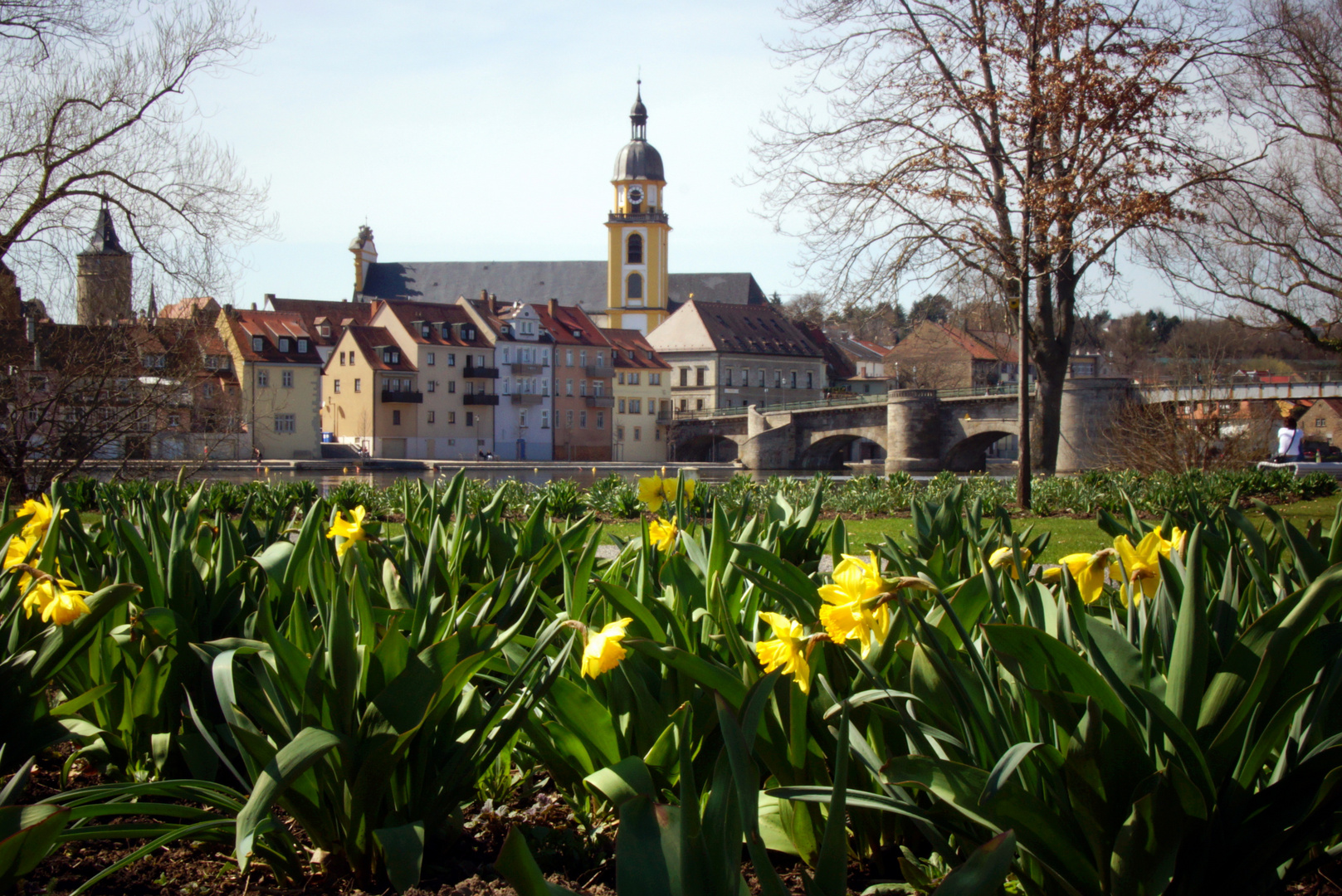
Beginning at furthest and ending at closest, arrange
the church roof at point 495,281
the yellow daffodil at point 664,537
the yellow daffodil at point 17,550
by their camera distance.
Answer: the church roof at point 495,281 → the yellow daffodil at point 664,537 → the yellow daffodil at point 17,550

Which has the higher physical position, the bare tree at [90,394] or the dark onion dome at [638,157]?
the dark onion dome at [638,157]

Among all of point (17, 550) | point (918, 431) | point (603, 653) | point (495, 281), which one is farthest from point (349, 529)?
point (495, 281)

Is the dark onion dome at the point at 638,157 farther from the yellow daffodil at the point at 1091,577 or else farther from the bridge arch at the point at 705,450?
the yellow daffodil at the point at 1091,577

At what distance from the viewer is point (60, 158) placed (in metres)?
17.1

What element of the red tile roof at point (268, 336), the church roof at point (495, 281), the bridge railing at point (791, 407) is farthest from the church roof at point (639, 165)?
the red tile roof at point (268, 336)

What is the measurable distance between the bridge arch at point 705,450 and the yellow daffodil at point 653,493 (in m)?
63.0

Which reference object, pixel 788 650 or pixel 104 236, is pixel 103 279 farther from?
pixel 788 650

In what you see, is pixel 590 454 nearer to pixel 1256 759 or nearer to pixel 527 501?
pixel 527 501

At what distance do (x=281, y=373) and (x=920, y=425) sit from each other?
33.4m

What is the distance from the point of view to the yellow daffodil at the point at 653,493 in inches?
186

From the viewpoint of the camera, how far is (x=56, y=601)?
2.54 meters

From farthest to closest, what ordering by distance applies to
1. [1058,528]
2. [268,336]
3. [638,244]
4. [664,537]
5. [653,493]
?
[638,244] → [268,336] → [1058,528] → [653,493] → [664,537]

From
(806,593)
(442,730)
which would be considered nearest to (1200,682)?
(806,593)

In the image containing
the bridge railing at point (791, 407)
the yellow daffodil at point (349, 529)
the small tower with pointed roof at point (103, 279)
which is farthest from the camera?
the bridge railing at point (791, 407)
